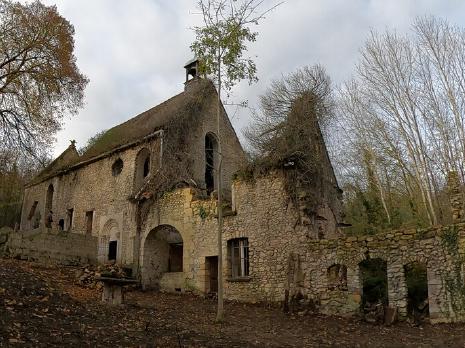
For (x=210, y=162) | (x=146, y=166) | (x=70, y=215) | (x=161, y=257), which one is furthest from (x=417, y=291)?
(x=70, y=215)

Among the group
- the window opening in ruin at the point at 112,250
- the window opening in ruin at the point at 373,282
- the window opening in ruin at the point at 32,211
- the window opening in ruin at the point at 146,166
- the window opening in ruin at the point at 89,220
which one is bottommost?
the window opening in ruin at the point at 373,282

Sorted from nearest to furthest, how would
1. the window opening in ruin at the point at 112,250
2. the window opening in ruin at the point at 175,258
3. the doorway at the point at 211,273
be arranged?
the doorway at the point at 211,273, the window opening in ruin at the point at 175,258, the window opening in ruin at the point at 112,250

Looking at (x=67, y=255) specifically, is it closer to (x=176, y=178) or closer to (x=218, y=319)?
(x=176, y=178)

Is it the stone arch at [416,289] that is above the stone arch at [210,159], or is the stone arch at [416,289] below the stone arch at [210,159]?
below

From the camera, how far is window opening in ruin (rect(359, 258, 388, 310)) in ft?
41.5

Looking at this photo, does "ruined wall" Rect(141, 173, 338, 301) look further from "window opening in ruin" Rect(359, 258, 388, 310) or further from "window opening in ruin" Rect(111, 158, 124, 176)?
"window opening in ruin" Rect(111, 158, 124, 176)

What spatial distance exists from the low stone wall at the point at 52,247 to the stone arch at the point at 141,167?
3172 millimetres

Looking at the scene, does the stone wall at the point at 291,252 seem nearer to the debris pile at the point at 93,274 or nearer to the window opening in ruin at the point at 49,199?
the debris pile at the point at 93,274

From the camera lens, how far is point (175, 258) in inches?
776

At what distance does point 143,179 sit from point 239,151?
17.4 ft

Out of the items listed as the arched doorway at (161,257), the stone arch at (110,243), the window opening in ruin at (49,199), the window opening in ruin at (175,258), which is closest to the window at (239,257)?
the arched doorway at (161,257)

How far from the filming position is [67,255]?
1800 centimetres

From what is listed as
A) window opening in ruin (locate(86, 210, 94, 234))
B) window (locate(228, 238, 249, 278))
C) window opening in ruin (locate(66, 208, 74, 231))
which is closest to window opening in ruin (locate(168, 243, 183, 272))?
window (locate(228, 238, 249, 278))

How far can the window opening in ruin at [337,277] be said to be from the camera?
13.2 m
